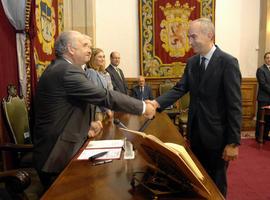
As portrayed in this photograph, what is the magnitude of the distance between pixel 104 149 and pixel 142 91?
4.24m

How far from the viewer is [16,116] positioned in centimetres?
268

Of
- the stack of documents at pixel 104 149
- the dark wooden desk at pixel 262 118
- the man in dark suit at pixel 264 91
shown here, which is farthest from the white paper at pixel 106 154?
the man in dark suit at pixel 264 91

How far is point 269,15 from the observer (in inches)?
257

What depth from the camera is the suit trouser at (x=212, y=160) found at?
215cm

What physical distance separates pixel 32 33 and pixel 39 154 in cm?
150

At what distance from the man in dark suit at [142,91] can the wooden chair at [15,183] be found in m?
4.54

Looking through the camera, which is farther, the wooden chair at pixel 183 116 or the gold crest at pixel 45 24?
the wooden chair at pixel 183 116

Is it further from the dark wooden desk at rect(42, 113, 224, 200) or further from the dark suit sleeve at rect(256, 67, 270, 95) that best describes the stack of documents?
the dark suit sleeve at rect(256, 67, 270, 95)

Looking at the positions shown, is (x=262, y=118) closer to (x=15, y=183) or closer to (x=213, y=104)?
(x=213, y=104)

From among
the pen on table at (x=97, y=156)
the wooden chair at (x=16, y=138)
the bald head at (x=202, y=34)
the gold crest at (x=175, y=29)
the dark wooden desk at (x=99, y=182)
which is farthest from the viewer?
the gold crest at (x=175, y=29)

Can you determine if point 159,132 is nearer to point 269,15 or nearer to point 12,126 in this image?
point 12,126

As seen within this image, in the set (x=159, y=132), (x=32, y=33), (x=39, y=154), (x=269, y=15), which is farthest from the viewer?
(x=269, y=15)

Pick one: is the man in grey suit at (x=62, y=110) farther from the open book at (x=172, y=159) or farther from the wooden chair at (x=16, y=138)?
the open book at (x=172, y=159)

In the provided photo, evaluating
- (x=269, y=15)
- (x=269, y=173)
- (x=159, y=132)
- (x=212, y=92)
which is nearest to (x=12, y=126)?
(x=159, y=132)
